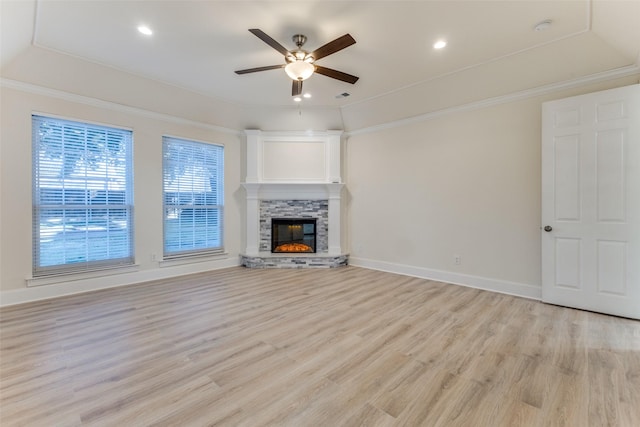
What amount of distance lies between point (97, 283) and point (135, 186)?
1472 mm

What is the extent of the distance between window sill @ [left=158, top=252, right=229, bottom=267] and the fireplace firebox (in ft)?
3.35

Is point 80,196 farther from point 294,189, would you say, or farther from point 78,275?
point 294,189

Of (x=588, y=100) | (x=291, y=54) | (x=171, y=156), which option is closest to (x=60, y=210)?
(x=171, y=156)

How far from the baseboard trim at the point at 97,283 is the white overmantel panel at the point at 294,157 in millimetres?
1868

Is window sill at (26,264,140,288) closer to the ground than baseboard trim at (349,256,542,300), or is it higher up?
higher up

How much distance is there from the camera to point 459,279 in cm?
415

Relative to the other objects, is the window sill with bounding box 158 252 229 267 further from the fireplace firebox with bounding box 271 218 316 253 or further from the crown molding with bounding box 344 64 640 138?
the crown molding with bounding box 344 64 640 138

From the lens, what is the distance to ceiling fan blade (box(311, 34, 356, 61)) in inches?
96.3

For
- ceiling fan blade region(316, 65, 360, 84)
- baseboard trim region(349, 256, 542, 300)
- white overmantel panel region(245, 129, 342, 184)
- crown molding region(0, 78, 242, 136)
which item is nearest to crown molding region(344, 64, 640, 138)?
white overmantel panel region(245, 129, 342, 184)

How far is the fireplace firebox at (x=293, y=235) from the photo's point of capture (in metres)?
5.55

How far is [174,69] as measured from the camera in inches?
142

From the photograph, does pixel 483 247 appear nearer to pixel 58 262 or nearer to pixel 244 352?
pixel 244 352

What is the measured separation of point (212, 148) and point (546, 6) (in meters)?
4.90

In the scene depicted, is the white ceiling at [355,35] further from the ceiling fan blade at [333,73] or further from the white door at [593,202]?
the white door at [593,202]
